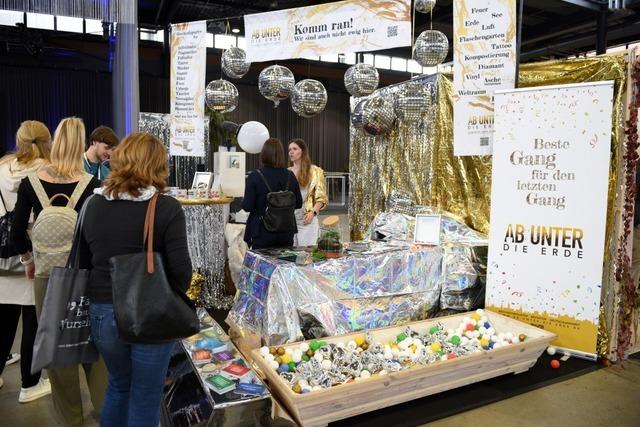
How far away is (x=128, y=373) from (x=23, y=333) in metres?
1.14

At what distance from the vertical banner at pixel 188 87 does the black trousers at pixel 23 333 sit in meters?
1.83

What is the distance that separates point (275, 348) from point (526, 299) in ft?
5.78

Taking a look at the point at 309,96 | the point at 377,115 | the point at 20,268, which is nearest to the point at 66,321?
the point at 20,268

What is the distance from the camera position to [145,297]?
1516 mm

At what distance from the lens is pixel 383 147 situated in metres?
5.11

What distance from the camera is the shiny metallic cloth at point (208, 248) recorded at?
4.21 meters

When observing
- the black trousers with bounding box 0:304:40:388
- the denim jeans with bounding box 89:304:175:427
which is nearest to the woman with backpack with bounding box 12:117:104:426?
the black trousers with bounding box 0:304:40:388

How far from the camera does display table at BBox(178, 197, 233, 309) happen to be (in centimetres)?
421

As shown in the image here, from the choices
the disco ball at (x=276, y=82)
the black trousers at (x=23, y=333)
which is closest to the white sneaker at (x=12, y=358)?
the black trousers at (x=23, y=333)

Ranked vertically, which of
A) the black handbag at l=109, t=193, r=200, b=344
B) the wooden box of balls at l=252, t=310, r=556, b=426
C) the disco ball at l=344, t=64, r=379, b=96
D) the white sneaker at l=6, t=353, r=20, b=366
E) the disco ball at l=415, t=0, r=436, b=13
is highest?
the disco ball at l=415, t=0, r=436, b=13

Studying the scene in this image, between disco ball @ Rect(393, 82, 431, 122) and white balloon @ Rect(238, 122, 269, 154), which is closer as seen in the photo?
disco ball @ Rect(393, 82, 431, 122)

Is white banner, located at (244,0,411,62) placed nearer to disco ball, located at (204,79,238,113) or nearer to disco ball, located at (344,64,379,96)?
disco ball, located at (344,64,379,96)

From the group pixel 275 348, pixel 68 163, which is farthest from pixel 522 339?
pixel 68 163

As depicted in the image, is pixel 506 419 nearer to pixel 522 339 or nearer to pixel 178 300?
pixel 522 339
